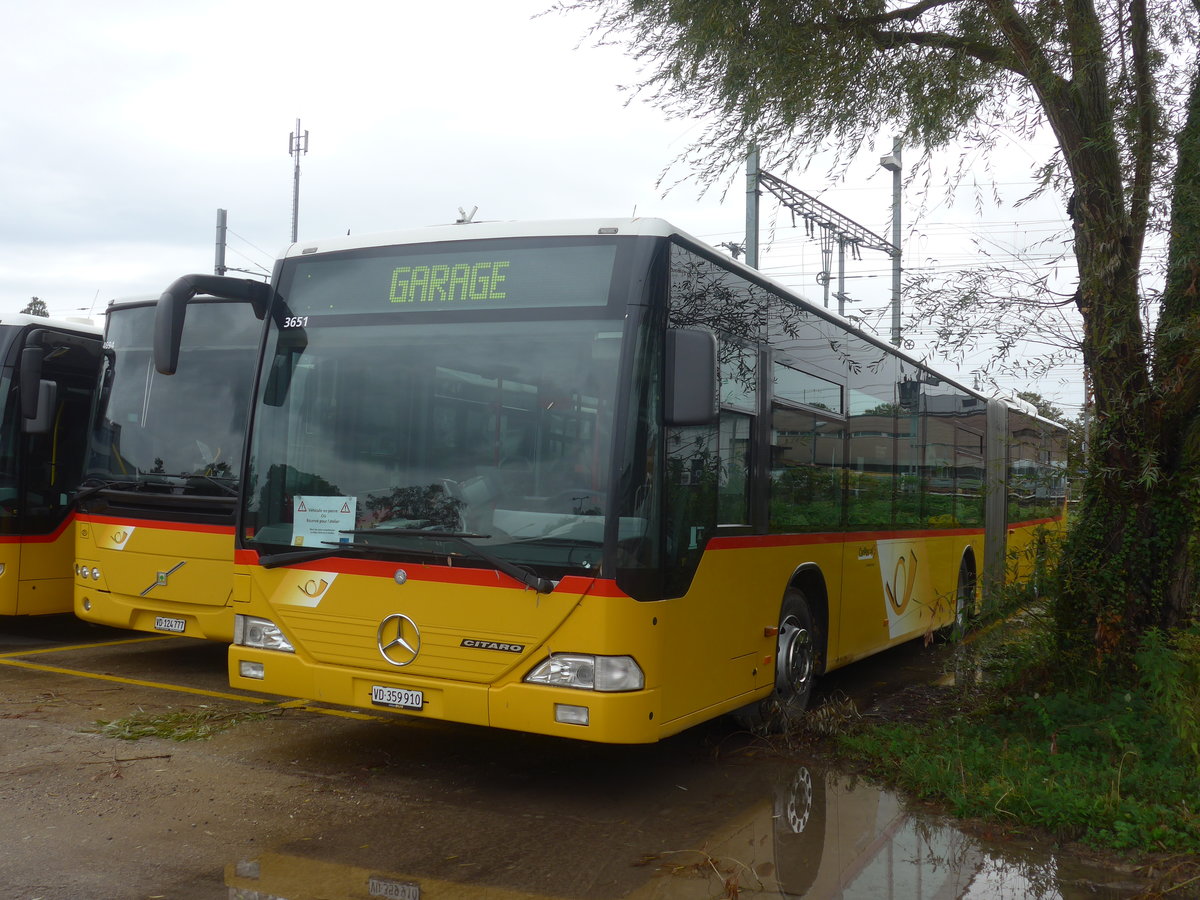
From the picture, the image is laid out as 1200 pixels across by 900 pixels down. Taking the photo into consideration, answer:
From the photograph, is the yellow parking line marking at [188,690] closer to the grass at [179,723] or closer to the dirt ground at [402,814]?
the dirt ground at [402,814]

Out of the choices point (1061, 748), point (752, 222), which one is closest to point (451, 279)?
point (1061, 748)

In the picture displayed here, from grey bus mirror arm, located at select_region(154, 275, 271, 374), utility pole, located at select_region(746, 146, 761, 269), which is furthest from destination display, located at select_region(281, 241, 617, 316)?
utility pole, located at select_region(746, 146, 761, 269)

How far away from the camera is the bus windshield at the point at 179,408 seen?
8.93 metres

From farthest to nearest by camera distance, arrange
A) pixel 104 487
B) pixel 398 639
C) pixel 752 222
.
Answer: pixel 752 222 < pixel 104 487 < pixel 398 639

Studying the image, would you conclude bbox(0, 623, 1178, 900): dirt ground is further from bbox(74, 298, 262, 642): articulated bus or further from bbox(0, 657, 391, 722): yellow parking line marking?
bbox(74, 298, 262, 642): articulated bus

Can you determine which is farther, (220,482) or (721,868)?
(220,482)

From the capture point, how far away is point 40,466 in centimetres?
1021

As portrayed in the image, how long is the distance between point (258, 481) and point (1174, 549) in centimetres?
569

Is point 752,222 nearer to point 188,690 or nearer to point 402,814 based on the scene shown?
point 188,690

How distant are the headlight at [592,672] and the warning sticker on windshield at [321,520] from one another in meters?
1.41

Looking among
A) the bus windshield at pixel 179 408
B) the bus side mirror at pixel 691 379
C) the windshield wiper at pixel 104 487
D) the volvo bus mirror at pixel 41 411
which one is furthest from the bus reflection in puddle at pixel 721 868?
the volvo bus mirror at pixel 41 411

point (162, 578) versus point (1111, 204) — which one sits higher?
A: point (1111, 204)

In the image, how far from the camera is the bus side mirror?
5.61 m

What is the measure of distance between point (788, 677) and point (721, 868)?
2507mm
